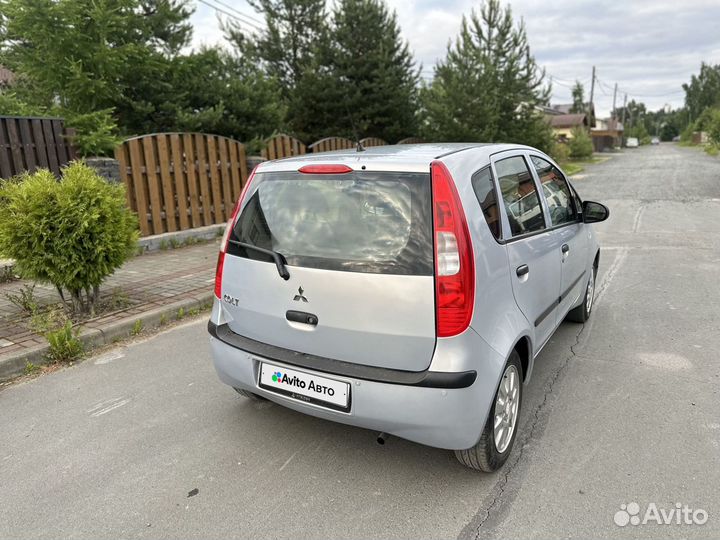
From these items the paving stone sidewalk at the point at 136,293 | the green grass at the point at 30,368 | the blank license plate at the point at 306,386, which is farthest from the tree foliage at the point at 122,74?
the blank license plate at the point at 306,386

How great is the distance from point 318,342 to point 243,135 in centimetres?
999

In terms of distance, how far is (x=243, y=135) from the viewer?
465 inches

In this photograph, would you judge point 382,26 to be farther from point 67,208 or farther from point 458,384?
point 458,384

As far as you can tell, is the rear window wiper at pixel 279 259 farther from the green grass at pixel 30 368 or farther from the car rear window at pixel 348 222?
the green grass at pixel 30 368

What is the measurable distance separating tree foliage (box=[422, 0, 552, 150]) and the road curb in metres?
15.6

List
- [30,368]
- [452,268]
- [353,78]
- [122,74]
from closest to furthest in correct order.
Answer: [452,268] < [30,368] < [122,74] < [353,78]

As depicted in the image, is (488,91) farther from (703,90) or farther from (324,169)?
(703,90)

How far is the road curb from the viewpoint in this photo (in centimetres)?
418

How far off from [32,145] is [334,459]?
687 cm

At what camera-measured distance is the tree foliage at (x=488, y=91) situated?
19.7 meters

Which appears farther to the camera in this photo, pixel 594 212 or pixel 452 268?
pixel 594 212

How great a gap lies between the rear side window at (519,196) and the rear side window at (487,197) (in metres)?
0.16

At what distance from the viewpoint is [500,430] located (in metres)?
2.80

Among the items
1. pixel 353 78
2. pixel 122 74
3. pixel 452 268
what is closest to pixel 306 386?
pixel 452 268
